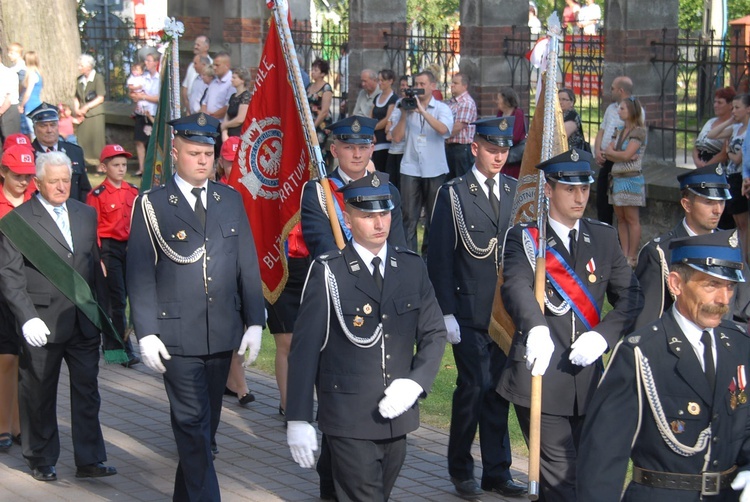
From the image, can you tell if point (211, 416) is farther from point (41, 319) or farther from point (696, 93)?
point (696, 93)

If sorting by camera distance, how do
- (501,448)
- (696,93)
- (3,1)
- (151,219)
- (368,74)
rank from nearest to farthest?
(151,219)
(501,448)
(696,93)
(368,74)
(3,1)

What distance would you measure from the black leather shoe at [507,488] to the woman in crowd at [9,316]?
3.19m

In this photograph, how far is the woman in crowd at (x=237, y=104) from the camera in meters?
15.3

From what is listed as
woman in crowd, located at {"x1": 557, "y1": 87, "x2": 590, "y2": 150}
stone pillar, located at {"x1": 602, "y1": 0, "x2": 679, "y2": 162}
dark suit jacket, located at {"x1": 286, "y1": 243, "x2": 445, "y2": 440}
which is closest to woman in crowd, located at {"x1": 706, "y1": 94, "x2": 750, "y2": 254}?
woman in crowd, located at {"x1": 557, "y1": 87, "x2": 590, "y2": 150}

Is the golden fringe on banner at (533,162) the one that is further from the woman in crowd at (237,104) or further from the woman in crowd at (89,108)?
the woman in crowd at (89,108)

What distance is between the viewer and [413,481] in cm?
743

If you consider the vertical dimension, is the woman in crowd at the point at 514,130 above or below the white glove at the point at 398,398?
above

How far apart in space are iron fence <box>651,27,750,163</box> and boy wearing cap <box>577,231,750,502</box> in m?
8.69

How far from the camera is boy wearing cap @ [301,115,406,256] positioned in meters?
7.05

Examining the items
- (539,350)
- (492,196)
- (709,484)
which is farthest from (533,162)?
(709,484)

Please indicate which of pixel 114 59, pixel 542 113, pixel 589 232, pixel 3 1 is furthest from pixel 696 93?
pixel 114 59

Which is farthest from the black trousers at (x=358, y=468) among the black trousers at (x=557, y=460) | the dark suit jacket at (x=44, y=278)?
the dark suit jacket at (x=44, y=278)

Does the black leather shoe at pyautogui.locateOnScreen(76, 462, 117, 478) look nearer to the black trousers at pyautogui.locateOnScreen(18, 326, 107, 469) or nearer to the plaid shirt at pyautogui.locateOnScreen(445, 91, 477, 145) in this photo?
the black trousers at pyautogui.locateOnScreen(18, 326, 107, 469)

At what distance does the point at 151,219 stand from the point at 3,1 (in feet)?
42.2
